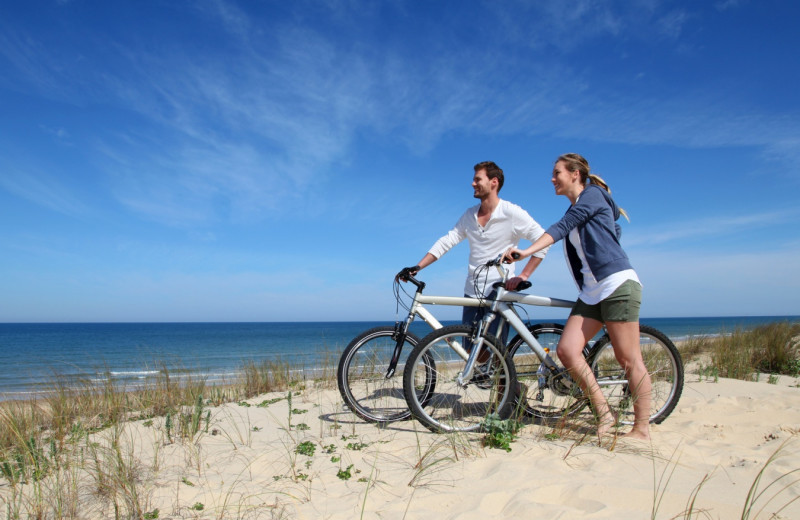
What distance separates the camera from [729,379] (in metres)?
5.62

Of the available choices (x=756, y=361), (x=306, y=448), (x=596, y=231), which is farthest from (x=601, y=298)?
(x=756, y=361)

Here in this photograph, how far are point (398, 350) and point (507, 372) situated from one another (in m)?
0.91

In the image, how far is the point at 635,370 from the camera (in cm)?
320

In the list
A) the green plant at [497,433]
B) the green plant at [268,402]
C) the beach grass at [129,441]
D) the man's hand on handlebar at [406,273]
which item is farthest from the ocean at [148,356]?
the green plant at [497,433]

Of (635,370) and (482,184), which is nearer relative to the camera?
(635,370)

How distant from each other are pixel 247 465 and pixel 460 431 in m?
1.43

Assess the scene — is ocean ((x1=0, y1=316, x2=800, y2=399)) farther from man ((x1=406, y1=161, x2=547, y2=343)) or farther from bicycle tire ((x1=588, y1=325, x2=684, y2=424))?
bicycle tire ((x1=588, y1=325, x2=684, y2=424))

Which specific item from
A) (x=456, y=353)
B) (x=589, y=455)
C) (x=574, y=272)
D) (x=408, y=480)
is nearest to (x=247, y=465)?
(x=408, y=480)

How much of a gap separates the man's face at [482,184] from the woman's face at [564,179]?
28.9 inches

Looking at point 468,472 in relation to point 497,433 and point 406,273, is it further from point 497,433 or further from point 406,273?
point 406,273

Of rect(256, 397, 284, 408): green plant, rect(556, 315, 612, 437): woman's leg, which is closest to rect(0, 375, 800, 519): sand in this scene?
rect(556, 315, 612, 437): woman's leg

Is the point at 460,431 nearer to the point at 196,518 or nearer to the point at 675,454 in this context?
the point at 675,454

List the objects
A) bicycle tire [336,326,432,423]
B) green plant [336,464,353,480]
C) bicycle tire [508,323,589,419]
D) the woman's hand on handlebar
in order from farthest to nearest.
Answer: bicycle tire [336,326,432,423]
the woman's hand on handlebar
bicycle tire [508,323,589,419]
green plant [336,464,353,480]

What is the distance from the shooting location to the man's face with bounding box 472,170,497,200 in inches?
160
